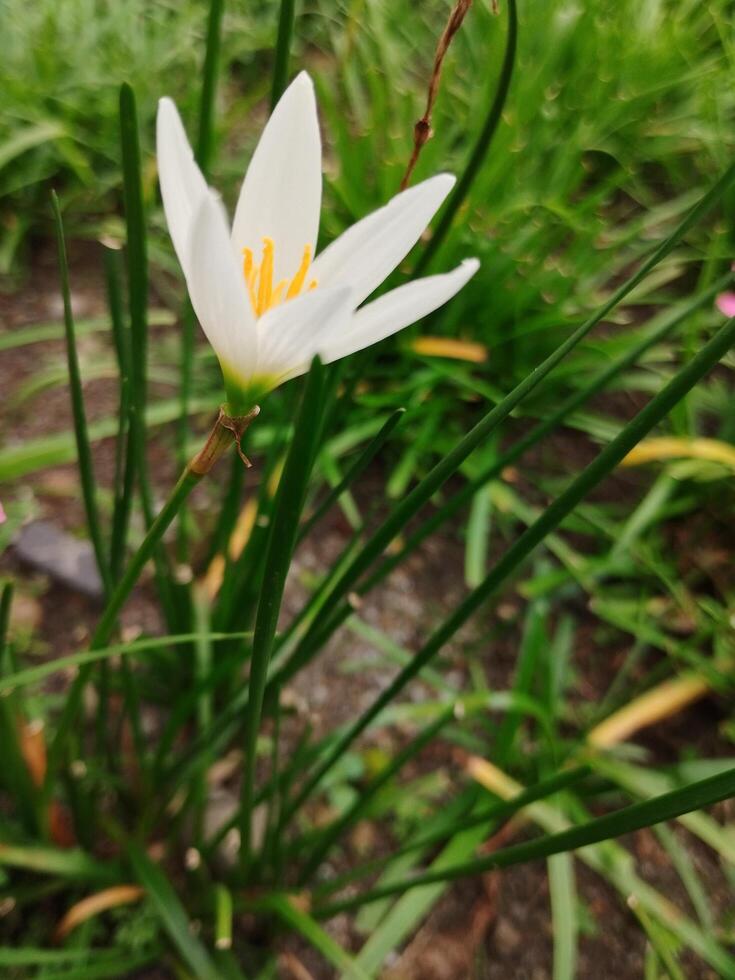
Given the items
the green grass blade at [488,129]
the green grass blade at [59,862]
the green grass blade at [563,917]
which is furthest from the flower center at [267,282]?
the green grass blade at [563,917]

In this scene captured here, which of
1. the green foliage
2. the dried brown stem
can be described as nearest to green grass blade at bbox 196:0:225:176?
the green foliage

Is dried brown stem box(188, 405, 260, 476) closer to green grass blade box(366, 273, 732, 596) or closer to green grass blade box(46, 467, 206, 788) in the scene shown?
green grass blade box(46, 467, 206, 788)

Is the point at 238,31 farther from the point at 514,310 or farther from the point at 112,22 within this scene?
the point at 514,310

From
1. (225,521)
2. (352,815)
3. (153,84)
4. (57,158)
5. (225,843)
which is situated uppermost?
(153,84)

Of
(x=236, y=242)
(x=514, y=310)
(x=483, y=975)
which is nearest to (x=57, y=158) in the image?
(x=514, y=310)

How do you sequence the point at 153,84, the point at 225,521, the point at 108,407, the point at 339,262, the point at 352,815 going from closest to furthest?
the point at 339,262, the point at 352,815, the point at 225,521, the point at 108,407, the point at 153,84

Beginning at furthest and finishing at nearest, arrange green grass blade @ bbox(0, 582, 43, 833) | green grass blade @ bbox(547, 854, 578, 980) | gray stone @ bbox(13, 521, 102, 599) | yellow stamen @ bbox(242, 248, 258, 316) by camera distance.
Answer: gray stone @ bbox(13, 521, 102, 599)
green grass blade @ bbox(547, 854, 578, 980)
green grass blade @ bbox(0, 582, 43, 833)
yellow stamen @ bbox(242, 248, 258, 316)
